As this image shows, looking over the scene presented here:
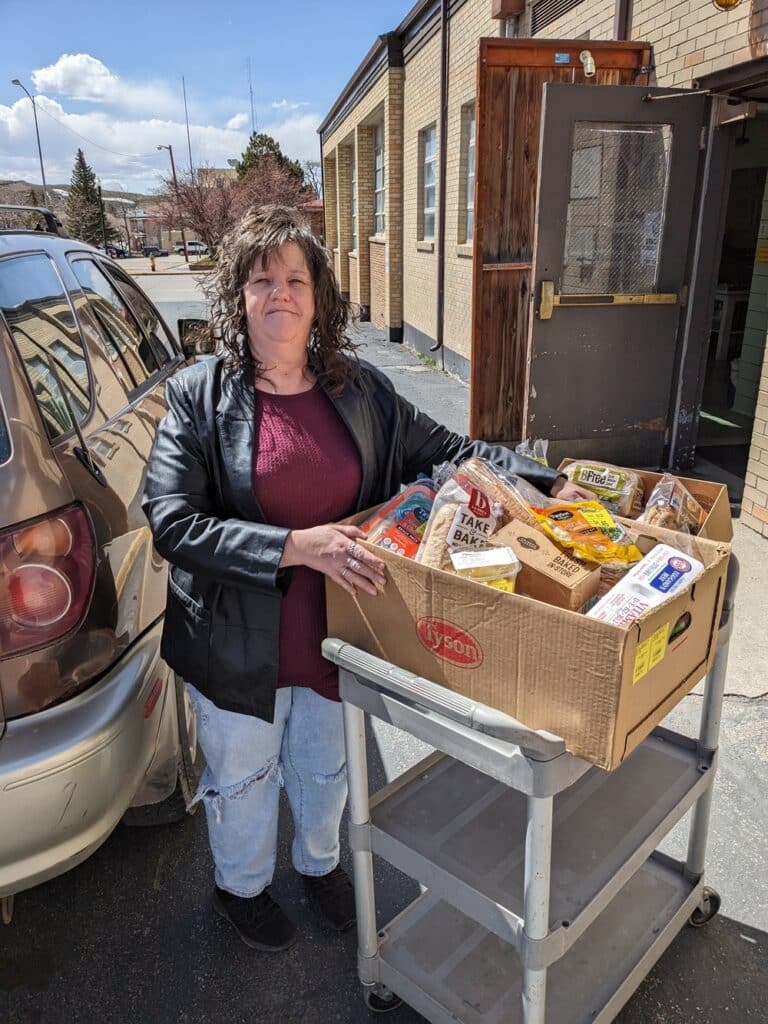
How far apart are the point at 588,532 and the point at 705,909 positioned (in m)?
→ 1.30

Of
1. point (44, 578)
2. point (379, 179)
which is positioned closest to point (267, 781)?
point (44, 578)

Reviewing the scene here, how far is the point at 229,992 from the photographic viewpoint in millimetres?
2025

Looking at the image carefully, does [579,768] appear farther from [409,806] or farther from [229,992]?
[229,992]

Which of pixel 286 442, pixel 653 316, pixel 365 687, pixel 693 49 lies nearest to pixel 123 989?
pixel 365 687

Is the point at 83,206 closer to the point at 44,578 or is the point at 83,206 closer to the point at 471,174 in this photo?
the point at 471,174

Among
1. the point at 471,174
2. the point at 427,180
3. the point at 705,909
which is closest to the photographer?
the point at 705,909

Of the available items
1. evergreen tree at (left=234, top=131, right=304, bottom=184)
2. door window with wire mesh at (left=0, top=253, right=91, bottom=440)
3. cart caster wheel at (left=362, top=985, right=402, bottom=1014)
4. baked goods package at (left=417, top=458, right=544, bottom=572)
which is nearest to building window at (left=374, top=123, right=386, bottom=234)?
door window with wire mesh at (left=0, top=253, right=91, bottom=440)

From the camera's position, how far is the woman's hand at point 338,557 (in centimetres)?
158

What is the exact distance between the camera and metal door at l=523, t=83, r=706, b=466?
4949 millimetres

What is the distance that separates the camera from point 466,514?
5.06ft

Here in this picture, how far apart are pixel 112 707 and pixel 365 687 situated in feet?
2.02

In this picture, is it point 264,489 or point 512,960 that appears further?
point 512,960

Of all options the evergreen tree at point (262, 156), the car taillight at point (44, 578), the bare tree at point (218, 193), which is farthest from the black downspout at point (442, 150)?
the evergreen tree at point (262, 156)

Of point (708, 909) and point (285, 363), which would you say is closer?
point (285, 363)
